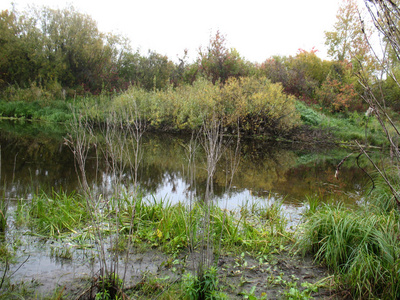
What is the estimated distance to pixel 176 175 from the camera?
709 cm

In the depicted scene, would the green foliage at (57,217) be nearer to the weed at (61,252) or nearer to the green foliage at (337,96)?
the weed at (61,252)

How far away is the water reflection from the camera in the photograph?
5.43 meters

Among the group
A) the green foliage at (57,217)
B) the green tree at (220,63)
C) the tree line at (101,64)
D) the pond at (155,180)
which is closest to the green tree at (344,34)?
the tree line at (101,64)

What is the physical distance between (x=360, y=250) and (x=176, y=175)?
16.4ft

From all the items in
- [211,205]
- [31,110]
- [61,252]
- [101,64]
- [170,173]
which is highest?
[101,64]

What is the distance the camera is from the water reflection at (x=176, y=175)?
5.43 metres

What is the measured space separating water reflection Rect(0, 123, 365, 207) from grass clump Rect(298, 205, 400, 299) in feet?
4.82

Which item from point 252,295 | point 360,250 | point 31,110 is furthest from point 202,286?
point 31,110

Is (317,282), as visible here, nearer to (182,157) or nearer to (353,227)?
(353,227)

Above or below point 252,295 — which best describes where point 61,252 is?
below

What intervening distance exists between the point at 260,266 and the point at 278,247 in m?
0.55

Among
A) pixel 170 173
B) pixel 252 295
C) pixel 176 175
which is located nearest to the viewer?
pixel 252 295

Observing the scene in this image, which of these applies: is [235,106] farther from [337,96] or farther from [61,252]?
[61,252]

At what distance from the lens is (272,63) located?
2320 centimetres
